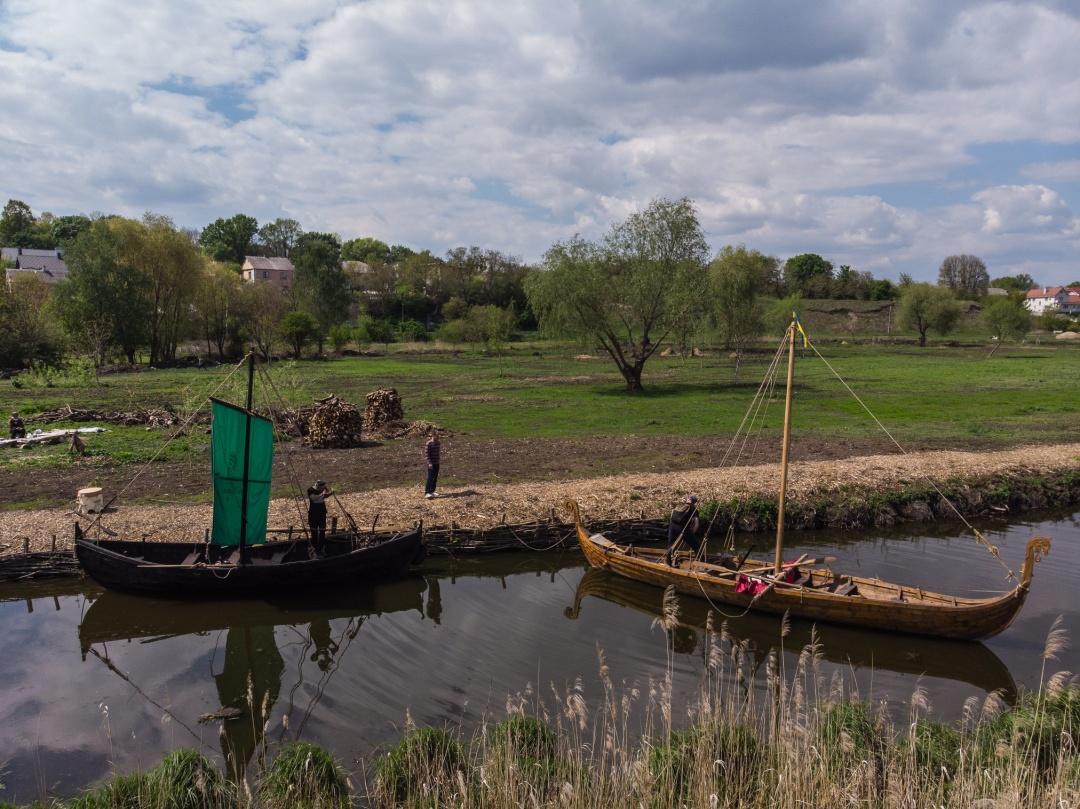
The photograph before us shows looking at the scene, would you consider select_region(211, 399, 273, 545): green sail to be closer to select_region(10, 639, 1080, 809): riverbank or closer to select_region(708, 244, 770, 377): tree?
select_region(10, 639, 1080, 809): riverbank

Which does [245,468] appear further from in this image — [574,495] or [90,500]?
[574,495]

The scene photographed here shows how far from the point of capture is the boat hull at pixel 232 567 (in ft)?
53.7

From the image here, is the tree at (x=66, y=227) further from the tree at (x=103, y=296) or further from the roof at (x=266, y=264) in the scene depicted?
the tree at (x=103, y=296)

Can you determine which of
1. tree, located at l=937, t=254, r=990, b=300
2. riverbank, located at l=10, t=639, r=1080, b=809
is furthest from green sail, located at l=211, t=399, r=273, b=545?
tree, located at l=937, t=254, r=990, b=300

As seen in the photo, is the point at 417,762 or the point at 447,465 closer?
the point at 417,762

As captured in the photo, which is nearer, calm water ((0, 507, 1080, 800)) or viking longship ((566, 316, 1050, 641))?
calm water ((0, 507, 1080, 800))

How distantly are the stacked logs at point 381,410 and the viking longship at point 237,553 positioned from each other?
17.3 metres

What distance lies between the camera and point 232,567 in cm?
1633

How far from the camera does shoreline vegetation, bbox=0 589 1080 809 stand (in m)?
7.84

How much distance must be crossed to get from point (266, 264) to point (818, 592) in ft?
413

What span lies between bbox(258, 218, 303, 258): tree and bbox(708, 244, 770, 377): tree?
3551 inches

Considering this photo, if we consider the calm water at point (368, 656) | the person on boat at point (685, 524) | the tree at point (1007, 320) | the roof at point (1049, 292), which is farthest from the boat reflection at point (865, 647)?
the roof at point (1049, 292)

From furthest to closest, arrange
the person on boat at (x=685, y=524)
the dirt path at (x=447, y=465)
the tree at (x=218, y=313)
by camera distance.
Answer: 1. the tree at (x=218, y=313)
2. the dirt path at (x=447, y=465)
3. the person on boat at (x=685, y=524)

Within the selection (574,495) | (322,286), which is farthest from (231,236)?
(574,495)
